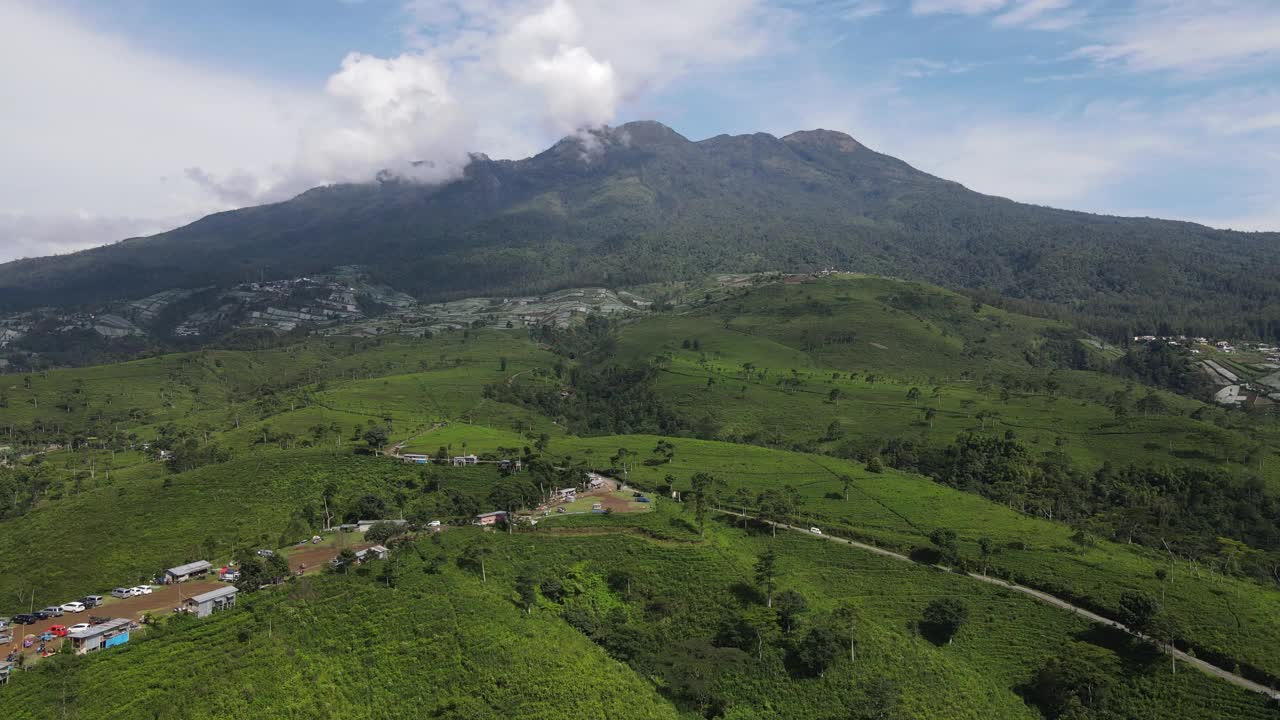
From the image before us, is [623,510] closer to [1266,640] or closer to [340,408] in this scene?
[1266,640]

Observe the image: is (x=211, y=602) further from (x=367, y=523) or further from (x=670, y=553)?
(x=670, y=553)

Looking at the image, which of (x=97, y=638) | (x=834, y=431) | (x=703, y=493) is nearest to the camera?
(x=97, y=638)

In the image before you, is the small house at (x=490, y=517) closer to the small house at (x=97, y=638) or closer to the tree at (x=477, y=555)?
the tree at (x=477, y=555)

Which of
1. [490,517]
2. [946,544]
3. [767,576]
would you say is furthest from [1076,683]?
[490,517]

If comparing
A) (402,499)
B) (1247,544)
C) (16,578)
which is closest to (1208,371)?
(1247,544)

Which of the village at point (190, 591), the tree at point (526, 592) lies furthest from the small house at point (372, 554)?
the tree at point (526, 592)
